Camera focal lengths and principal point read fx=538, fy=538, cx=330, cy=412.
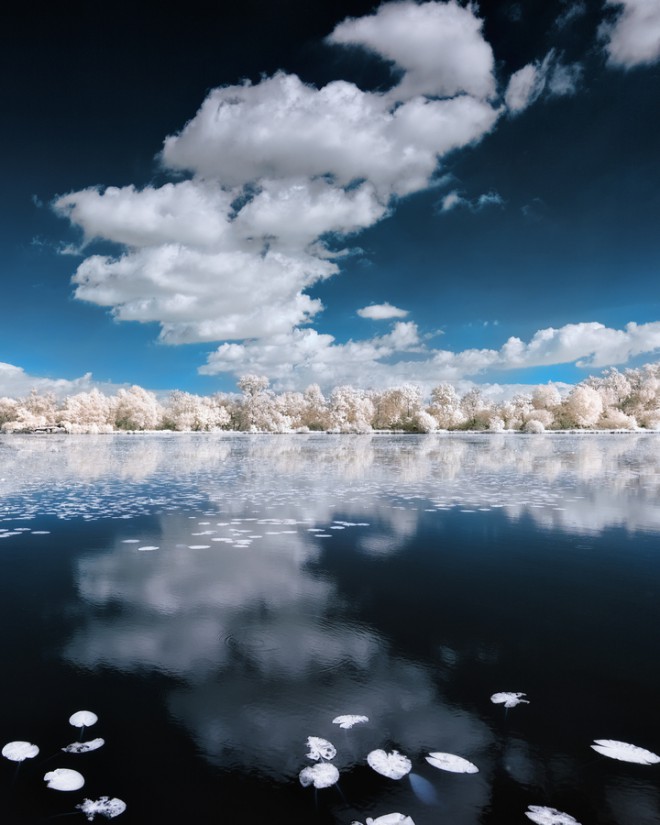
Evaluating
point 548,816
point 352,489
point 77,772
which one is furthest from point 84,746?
point 352,489

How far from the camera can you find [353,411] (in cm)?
10481

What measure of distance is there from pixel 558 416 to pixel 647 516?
96.8m

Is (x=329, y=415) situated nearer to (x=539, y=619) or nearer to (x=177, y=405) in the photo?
(x=177, y=405)

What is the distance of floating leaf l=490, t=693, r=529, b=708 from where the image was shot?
3.82 m

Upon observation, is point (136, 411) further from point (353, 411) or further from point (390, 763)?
point (390, 763)

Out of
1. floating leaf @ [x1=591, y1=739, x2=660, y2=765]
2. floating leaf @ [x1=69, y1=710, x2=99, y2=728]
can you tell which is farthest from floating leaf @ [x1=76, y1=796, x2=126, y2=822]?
floating leaf @ [x1=591, y1=739, x2=660, y2=765]

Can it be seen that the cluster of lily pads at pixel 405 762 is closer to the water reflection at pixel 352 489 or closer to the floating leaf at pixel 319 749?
the floating leaf at pixel 319 749

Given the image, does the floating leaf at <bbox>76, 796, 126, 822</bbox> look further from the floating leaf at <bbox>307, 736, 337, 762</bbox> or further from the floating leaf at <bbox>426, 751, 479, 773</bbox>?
the floating leaf at <bbox>426, 751, 479, 773</bbox>

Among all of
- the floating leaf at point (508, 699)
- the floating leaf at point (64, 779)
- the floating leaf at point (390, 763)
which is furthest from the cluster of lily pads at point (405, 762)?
A: the floating leaf at point (64, 779)

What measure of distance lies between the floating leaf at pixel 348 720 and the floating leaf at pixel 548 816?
1.12 meters

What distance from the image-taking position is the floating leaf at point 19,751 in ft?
10.5

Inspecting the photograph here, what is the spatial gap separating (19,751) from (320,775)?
1.83 m

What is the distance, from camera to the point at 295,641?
490 cm

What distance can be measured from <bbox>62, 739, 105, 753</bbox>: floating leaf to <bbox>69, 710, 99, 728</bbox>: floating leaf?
0.19 m
